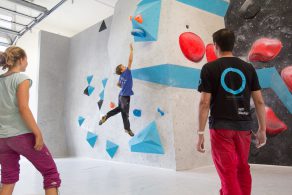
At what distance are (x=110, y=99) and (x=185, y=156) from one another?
5.98 ft

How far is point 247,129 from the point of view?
1.49 m

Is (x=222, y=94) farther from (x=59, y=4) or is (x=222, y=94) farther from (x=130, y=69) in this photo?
A: (x=59, y=4)

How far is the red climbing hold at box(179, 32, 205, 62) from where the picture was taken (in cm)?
380

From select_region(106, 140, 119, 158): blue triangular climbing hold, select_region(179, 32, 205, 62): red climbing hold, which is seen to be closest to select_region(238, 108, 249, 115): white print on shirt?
select_region(179, 32, 205, 62): red climbing hold

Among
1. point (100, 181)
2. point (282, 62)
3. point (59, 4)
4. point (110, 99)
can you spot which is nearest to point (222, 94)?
point (100, 181)

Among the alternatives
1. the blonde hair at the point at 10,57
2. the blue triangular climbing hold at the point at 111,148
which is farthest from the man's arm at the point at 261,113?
the blue triangular climbing hold at the point at 111,148

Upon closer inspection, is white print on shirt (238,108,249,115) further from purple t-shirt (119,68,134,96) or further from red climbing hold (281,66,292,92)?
purple t-shirt (119,68,134,96)

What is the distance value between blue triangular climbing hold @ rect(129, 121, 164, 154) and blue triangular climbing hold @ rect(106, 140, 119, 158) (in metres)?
0.62

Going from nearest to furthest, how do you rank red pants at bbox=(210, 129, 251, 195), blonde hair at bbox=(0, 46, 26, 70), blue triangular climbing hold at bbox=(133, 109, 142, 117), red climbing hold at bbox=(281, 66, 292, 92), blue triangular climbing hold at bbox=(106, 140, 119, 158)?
red pants at bbox=(210, 129, 251, 195), blonde hair at bbox=(0, 46, 26, 70), red climbing hold at bbox=(281, 66, 292, 92), blue triangular climbing hold at bbox=(133, 109, 142, 117), blue triangular climbing hold at bbox=(106, 140, 119, 158)

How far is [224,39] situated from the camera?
150 cm

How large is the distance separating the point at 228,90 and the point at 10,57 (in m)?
1.35

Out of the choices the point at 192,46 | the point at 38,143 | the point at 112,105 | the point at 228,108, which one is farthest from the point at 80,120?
the point at 228,108

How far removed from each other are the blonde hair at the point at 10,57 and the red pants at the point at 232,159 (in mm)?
1291

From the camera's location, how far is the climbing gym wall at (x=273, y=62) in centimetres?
357
